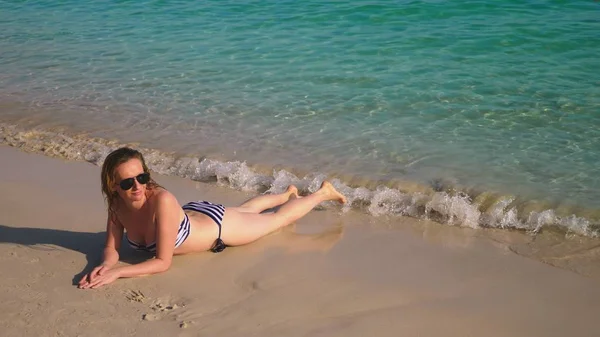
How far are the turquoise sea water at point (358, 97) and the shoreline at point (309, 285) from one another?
2.23ft

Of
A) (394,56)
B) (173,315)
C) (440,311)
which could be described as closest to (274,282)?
(173,315)

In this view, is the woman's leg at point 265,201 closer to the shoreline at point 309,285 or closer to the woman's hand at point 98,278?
the shoreline at point 309,285

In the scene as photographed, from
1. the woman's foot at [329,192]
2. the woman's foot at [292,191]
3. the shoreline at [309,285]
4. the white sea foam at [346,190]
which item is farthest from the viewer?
the woman's foot at [292,191]

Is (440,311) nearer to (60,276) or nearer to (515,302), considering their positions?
(515,302)

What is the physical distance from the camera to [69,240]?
4.98m

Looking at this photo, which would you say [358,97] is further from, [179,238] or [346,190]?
[179,238]

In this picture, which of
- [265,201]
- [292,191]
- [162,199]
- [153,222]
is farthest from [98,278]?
[292,191]

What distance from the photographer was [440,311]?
4.02 meters

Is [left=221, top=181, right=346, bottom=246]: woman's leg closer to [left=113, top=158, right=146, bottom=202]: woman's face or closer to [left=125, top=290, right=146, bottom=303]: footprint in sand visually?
[left=113, top=158, right=146, bottom=202]: woman's face

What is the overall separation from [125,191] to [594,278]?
3.09 m

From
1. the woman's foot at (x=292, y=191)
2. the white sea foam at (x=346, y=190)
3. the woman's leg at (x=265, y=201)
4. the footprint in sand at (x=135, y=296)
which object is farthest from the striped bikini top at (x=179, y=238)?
the white sea foam at (x=346, y=190)

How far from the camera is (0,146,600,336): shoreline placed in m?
3.84

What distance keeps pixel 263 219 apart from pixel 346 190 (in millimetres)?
1155

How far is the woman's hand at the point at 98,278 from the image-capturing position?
4234 millimetres
